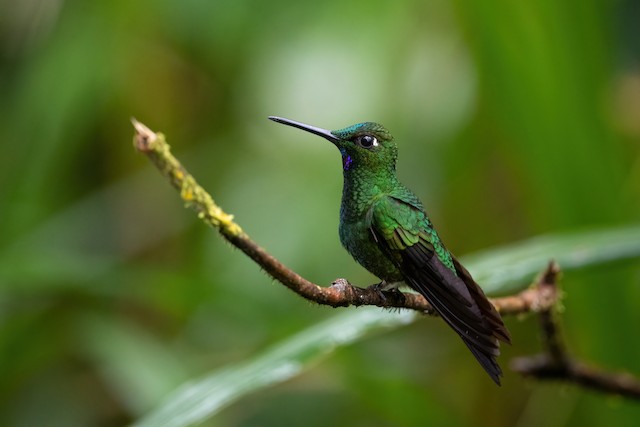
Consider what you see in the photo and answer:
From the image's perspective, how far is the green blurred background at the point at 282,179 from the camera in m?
1.67

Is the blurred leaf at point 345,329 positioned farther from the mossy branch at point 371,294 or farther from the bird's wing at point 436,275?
the bird's wing at point 436,275

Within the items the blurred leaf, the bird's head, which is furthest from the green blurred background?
the bird's head

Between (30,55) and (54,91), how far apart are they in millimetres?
430

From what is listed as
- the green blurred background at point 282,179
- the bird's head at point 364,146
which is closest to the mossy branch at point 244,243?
the bird's head at point 364,146

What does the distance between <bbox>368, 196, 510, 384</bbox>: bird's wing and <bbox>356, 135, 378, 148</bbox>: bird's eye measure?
Result: 0.27 feet

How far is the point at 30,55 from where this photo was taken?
3.14 meters

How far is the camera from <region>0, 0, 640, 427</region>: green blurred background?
1665 mm

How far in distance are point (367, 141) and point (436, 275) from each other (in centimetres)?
24

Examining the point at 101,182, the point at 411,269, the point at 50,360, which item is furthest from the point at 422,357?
the point at 411,269

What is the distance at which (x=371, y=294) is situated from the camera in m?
0.95

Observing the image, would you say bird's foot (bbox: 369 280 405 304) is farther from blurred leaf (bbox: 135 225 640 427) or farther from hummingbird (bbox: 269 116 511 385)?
blurred leaf (bbox: 135 225 640 427)

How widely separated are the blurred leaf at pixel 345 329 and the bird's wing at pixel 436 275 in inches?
9.2

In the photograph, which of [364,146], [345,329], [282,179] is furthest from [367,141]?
[282,179]

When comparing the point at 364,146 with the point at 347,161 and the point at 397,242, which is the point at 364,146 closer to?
the point at 347,161
